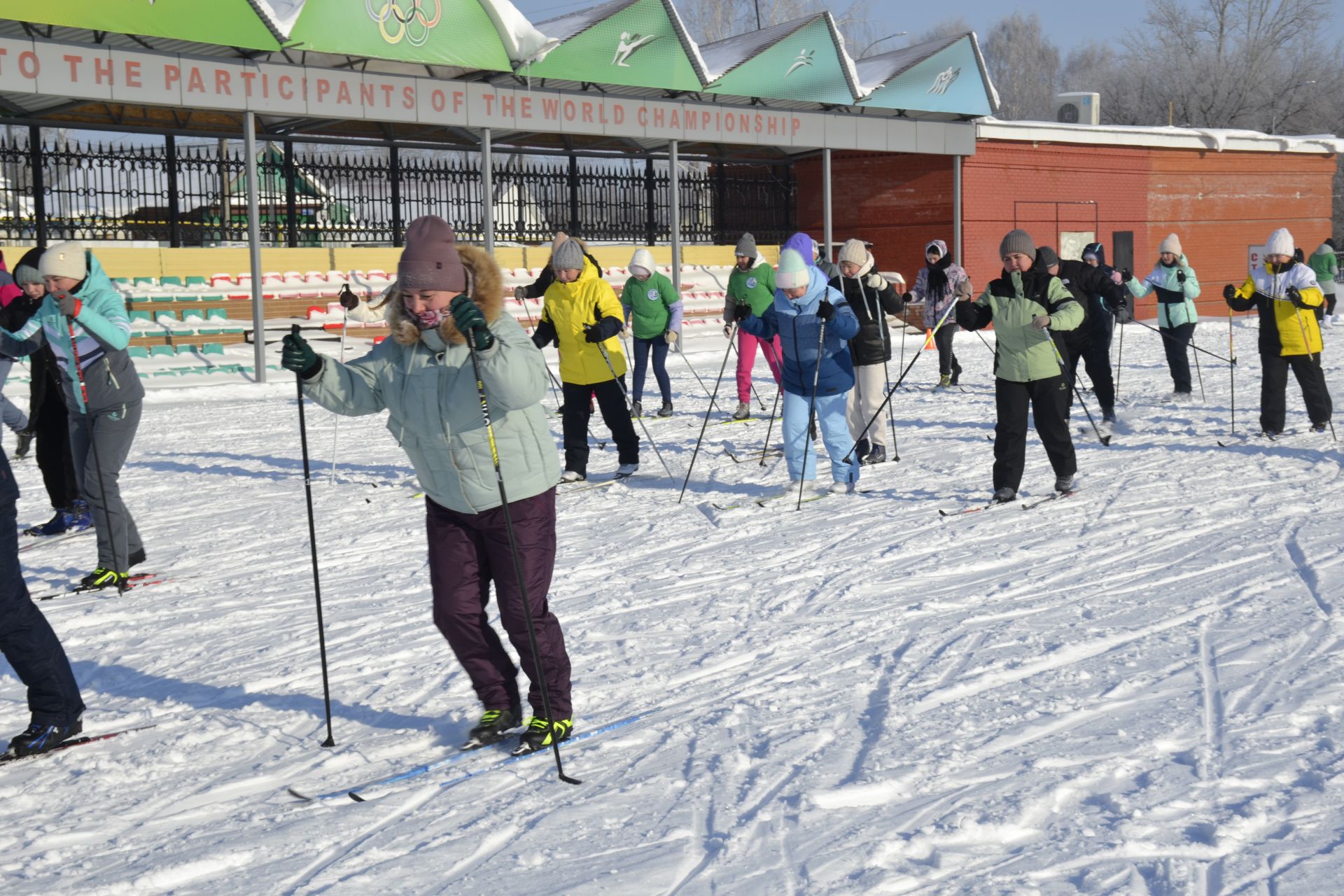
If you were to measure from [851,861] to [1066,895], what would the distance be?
1.70 feet

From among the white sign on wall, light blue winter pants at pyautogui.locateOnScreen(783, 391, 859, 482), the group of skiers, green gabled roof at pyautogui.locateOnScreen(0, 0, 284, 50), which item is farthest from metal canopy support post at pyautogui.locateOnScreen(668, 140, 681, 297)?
light blue winter pants at pyautogui.locateOnScreen(783, 391, 859, 482)

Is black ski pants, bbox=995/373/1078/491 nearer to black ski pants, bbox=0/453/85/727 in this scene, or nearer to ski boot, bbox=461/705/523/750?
ski boot, bbox=461/705/523/750

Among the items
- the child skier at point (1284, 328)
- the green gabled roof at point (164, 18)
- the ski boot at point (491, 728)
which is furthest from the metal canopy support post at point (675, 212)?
the ski boot at point (491, 728)

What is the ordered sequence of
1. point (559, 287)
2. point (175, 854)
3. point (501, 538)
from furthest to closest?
point (559, 287) → point (501, 538) → point (175, 854)

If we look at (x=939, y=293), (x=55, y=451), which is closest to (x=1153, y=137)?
(x=939, y=293)

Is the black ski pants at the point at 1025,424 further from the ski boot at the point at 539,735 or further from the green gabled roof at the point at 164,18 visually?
the green gabled roof at the point at 164,18

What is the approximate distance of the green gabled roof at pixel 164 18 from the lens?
13453 millimetres

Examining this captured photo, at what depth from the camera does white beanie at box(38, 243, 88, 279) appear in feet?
20.1

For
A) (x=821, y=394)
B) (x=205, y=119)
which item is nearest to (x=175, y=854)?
(x=821, y=394)

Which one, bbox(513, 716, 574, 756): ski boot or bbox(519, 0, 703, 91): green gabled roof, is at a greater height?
bbox(519, 0, 703, 91): green gabled roof

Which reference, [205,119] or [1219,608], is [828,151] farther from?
[1219,608]

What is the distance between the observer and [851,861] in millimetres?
3178

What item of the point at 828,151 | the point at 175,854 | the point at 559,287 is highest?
the point at 828,151

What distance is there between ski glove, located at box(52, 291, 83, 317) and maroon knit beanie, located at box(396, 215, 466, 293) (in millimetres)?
3110
